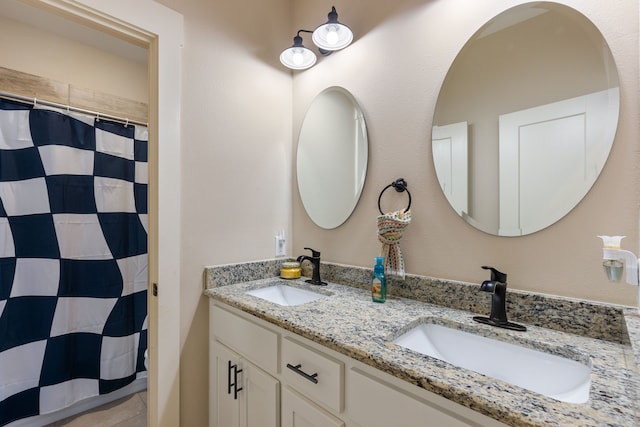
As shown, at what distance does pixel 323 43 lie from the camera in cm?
147

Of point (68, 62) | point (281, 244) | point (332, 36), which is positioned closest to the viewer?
point (332, 36)

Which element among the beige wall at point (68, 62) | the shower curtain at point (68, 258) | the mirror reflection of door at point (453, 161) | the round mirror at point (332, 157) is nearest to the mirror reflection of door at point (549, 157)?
the mirror reflection of door at point (453, 161)

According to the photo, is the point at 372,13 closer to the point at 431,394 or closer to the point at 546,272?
the point at 546,272

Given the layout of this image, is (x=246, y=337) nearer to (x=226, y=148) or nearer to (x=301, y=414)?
(x=301, y=414)

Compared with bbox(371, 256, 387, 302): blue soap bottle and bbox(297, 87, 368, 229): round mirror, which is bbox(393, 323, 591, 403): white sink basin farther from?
bbox(297, 87, 368, 229): round mirror

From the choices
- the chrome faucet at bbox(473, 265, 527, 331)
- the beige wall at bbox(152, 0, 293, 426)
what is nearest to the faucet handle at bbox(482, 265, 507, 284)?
the chrome faucet at bbox(473, 265, 527, 331)

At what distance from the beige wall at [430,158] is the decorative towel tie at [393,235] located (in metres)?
0.05

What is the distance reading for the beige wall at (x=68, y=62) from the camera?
177 centimetres

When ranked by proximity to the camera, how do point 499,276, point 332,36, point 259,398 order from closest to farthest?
1. point 499,276
2. point 259,398
3. point 332,36

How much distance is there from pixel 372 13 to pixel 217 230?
51.9 inches

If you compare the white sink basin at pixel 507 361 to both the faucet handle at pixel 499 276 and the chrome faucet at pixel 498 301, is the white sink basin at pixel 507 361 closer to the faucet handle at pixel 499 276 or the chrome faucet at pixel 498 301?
the chrome faucet at pixel 498 301

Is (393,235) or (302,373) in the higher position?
(393,235)

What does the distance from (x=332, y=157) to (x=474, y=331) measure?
3.49 feet

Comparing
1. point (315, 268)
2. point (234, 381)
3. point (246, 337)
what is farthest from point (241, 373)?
point (315, 268)
